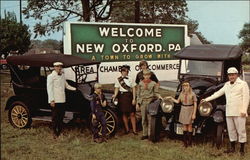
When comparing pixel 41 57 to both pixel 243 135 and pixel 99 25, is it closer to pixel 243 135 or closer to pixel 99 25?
pixel 99 25

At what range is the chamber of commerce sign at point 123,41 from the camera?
10031mm

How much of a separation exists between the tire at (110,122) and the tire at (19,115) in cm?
195

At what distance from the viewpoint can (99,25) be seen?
10.3 meters

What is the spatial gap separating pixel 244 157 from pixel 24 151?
4103mm

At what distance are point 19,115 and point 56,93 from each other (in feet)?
5.57

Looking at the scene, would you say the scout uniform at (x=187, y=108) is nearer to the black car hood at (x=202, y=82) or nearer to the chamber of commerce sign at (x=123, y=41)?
the black car hood at (x=202, y=82)

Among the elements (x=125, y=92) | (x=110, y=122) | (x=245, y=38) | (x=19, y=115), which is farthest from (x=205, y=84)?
(x=245, y=38)

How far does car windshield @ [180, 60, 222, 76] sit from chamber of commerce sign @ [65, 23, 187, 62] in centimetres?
300

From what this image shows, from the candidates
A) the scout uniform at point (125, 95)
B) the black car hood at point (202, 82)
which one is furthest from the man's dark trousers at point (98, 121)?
the black car hood at point (202, 82)

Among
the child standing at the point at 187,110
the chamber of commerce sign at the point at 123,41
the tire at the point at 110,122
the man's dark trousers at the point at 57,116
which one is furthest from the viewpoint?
the chamber of commerce sign at the point at 123,41

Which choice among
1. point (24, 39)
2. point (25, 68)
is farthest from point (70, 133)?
point (24, 39)

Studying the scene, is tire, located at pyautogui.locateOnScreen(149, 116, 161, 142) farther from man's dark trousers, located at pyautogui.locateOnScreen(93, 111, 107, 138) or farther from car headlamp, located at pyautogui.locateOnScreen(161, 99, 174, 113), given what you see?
man's dark trousers, located at pyautogui.locateOnScreen(93, 111, 107, 138)

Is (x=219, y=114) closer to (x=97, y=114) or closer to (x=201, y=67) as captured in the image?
(x=201, y=67)

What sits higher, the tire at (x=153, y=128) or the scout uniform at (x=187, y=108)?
the scout uniform at (x=187, y=108)
